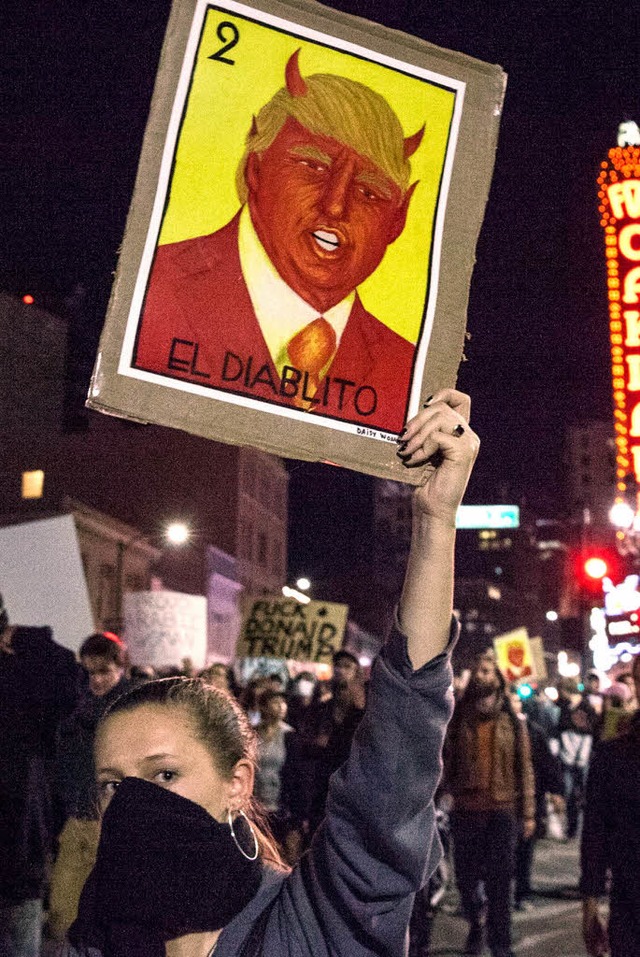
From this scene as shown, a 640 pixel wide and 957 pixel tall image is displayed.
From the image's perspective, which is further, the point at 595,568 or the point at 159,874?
the point at 595,568

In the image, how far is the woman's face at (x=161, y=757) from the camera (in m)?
2.35

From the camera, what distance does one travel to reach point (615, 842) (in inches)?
215

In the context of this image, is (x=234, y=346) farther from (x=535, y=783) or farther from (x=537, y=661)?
(x=537, y=661)

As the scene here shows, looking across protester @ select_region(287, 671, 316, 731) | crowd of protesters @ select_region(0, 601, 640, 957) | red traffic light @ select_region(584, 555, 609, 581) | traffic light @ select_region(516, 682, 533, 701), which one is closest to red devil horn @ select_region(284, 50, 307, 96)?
crowd of protesters @ select_region(0, 601, 640, 957)

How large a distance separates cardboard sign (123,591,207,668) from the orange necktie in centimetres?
1368

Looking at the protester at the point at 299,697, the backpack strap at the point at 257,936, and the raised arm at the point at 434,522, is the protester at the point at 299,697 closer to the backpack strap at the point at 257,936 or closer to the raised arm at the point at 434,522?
the backpack strap at the point at 257,936

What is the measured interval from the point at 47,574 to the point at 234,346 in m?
6.89

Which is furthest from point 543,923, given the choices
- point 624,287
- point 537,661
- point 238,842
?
point 624,287

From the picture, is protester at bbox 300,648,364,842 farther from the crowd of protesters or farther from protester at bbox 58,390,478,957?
protester at bbox 58,390,478,957

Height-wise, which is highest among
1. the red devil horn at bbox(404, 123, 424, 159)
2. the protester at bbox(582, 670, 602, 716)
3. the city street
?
the red devil horn at bbox(404, 123, 424, 159)

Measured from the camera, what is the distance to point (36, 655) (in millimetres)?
5684

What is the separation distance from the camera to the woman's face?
7.70 ft

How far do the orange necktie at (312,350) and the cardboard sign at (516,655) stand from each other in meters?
18.6

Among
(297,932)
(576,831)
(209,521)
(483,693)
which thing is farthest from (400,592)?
(209,521)
